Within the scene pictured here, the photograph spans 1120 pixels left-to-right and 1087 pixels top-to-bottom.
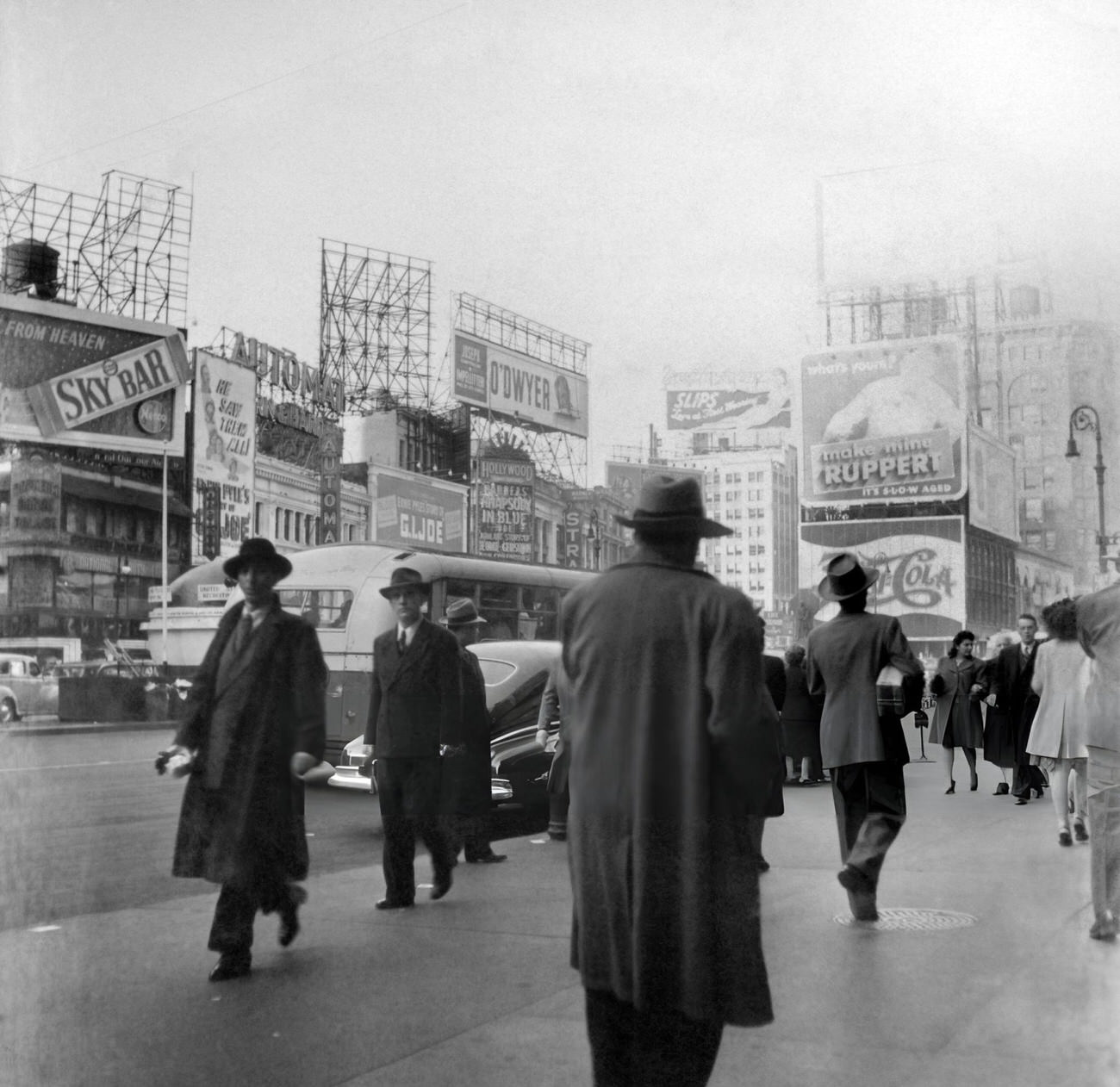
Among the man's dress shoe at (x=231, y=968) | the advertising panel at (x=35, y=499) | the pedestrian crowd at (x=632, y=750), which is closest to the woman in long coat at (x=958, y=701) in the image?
the pedestrian crowd at (x=632, y=750)

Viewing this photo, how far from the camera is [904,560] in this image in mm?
2230

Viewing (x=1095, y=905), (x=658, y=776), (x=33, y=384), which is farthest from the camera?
(x=1095, y=905)

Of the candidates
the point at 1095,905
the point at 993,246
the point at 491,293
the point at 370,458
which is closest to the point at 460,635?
the point at 370,458

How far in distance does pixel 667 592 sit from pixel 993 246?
1072mm

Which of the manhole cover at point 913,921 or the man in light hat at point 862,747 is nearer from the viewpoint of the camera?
the man in light hat at point 862,747

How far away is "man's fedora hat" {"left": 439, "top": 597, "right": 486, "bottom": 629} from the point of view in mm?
2518

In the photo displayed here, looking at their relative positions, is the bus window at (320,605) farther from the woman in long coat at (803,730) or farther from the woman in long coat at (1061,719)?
the woman in long coat at (1061,719)

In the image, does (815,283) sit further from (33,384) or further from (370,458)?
(33,384)

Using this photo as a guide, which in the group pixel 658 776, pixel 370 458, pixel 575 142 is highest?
pixel 575 142

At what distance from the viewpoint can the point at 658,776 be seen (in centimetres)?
219

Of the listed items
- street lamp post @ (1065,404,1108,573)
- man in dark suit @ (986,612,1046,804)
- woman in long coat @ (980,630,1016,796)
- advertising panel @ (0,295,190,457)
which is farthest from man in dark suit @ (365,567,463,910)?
woman in long coat @ (980,630,1016,796)

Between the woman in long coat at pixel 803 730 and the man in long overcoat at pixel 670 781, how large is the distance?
0.83m

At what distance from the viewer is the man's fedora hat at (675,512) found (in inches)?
89.5

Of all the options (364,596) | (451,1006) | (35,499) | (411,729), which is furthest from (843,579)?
(35,499)
